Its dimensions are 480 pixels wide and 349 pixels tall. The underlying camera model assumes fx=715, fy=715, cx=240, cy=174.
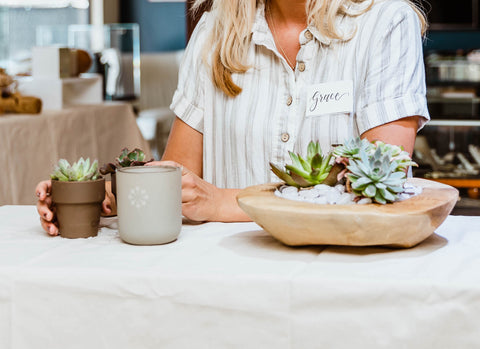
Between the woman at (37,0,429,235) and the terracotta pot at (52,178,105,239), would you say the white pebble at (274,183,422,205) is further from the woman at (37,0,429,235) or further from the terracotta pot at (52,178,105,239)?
the woman at (37,0,429,235)

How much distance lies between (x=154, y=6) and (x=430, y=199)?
23.4ft

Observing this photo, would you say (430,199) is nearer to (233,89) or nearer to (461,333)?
(461,333)

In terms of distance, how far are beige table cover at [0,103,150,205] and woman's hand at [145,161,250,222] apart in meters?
1.67

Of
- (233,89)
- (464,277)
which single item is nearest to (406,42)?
(233,89)

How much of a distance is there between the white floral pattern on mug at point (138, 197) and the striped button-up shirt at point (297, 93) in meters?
0.57

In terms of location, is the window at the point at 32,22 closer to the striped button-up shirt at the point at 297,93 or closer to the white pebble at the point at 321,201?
the striped button-up shirt at the point at 297,93

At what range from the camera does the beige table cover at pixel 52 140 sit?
9.05ft

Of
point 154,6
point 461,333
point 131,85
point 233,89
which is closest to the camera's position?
point 461,333

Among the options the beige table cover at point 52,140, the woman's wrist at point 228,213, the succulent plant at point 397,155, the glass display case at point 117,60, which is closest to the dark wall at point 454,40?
the glass display case at point 117,60

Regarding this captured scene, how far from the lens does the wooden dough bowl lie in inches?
34.2

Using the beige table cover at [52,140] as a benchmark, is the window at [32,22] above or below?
above

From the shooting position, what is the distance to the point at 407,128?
53.9 inches

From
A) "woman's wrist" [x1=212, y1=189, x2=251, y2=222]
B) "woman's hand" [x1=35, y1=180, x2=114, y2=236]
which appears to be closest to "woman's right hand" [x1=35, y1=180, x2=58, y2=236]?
"woman's hand" [x1=35, y1=180, x2=114, y2=236]

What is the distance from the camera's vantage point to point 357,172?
3.01ft
